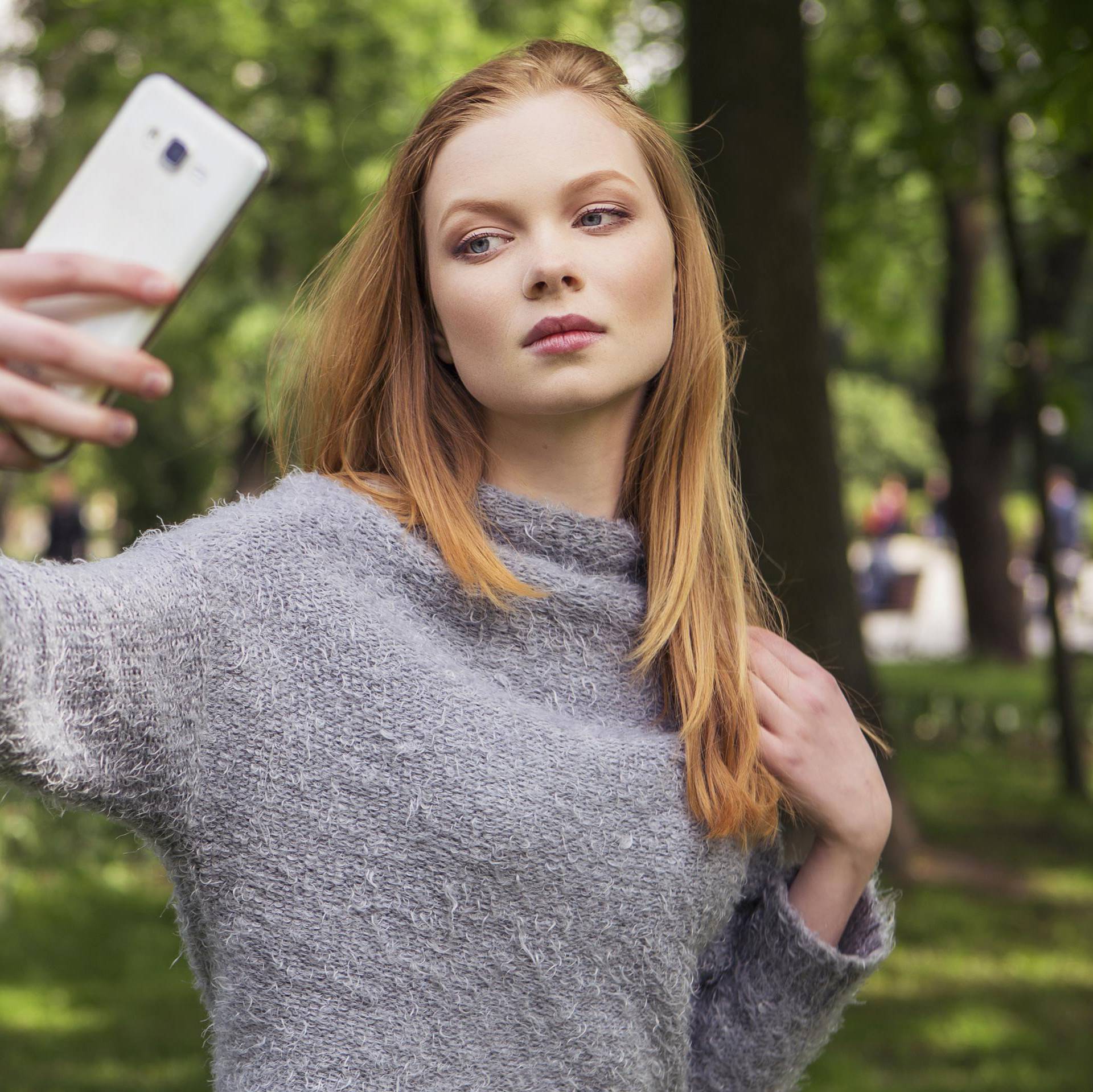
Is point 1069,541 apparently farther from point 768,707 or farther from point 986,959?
point 768,707

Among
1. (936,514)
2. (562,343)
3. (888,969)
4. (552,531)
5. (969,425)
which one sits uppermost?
(562,343)

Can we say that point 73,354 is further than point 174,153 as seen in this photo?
No

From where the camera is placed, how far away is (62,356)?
1.10m

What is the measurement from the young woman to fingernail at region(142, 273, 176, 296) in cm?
32

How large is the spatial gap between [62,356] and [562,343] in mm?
706

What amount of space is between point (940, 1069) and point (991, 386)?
7026 millimetres

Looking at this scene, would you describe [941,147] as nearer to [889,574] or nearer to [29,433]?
[29,433]

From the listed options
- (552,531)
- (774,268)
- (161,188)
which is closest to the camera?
(161,188)

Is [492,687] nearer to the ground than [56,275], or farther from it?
nearer to the ground

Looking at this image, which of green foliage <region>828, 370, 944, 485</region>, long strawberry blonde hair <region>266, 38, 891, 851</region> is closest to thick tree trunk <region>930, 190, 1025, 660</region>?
long strawberry blonde hair <region>266, 38, 891, 851</region>

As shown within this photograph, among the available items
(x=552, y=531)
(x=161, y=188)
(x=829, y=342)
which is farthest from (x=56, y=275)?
(x=829, y=342)

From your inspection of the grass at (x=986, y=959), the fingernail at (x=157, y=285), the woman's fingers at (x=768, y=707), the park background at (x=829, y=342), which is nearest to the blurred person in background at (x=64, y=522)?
the park background at (x=829, y=342)

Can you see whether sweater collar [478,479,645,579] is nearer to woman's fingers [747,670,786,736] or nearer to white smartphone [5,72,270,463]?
woman's fingers [747,670,786,736]

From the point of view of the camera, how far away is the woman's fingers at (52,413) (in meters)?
1.09
